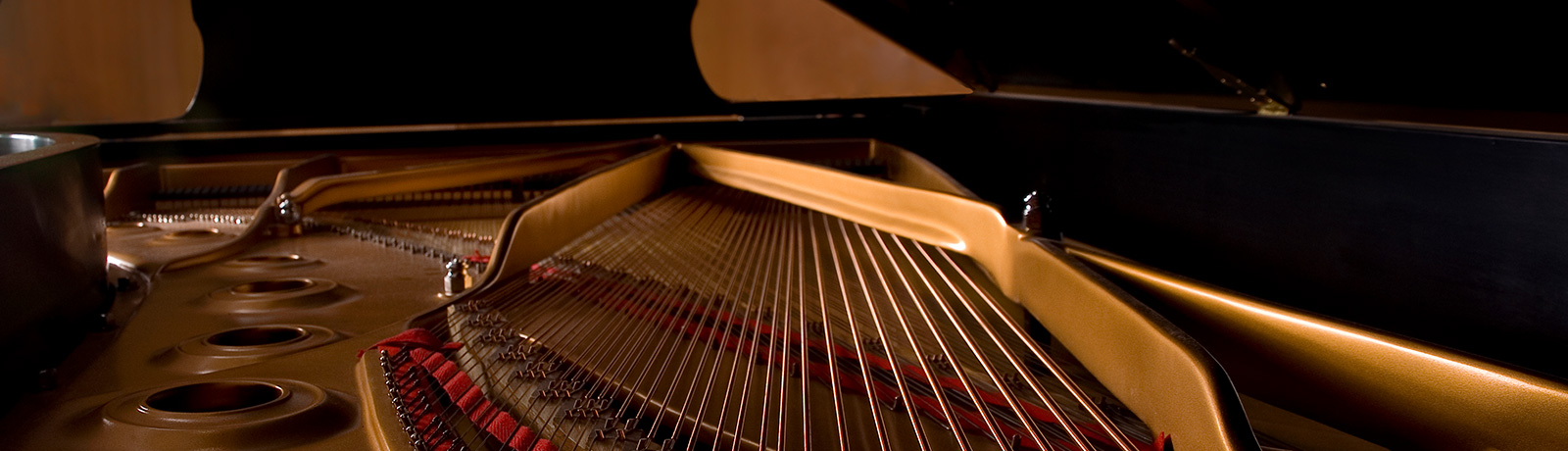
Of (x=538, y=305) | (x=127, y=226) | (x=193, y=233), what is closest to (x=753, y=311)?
A: (x=538, y=305)

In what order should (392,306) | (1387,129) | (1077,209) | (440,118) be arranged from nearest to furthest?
1. (1387,129)
2. (392,306)
3. (1077,209)
4. (440,118)

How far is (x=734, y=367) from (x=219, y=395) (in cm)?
68

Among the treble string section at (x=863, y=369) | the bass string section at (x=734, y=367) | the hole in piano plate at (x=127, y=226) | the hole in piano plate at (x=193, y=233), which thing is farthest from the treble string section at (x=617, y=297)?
the hole in piano plate at (x=127, y=226)

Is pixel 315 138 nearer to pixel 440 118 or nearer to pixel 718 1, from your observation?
pixel 440 118

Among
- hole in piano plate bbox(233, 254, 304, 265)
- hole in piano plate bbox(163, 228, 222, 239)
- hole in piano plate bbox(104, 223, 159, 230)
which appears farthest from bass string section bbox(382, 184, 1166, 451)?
hole in piano plate bbox(104, 223, 159, 230)

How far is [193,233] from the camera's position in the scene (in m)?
2.55

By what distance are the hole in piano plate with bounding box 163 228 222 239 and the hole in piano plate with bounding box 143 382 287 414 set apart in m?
1.44

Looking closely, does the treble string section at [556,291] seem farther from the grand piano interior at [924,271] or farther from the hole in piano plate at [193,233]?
the hole in piano plate at [193,233]

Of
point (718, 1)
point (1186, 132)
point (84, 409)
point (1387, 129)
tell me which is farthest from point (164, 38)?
point (1387, 129)

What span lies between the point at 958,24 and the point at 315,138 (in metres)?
2.48

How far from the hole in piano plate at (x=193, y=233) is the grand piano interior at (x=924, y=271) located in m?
0.04

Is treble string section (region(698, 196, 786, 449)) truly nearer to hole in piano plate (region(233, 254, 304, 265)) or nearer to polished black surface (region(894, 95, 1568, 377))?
polished black surface (region(894, 95, 1568, 377))

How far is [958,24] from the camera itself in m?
3.45

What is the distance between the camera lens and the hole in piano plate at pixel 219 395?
48.6 inches
